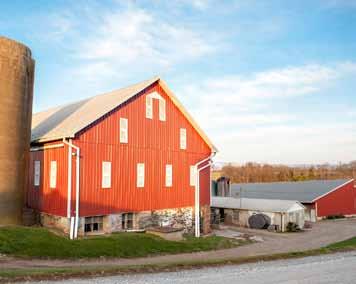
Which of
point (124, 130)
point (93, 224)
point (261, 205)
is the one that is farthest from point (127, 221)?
point (261, 205)

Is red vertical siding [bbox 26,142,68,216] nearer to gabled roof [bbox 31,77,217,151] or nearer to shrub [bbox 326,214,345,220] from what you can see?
gabled roof [bbox 31,77,217,151]

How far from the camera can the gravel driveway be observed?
14391mm

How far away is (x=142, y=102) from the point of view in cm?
2336

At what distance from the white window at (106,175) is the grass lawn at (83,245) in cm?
294

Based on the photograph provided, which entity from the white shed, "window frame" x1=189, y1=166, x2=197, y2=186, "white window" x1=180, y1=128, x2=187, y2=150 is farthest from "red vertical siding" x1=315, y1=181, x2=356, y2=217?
"white window" x1=180, y1=128, x2=187, y2=150

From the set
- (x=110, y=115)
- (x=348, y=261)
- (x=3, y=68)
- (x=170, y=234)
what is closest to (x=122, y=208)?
(x=170, y=234)

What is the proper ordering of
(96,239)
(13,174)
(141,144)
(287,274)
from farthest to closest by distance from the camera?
(141,144)
(13,174)
(96,239)
(287,274)

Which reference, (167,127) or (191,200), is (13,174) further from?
(191,200)

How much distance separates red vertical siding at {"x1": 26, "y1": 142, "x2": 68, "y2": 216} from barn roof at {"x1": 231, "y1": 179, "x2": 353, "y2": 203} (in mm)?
26274

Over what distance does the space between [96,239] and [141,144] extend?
271 inches

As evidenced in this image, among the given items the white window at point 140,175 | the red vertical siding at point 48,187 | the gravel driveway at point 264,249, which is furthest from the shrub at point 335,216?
the red vertical siding at point 48,187

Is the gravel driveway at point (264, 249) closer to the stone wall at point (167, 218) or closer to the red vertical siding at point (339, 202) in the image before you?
the red vertical siding at point (339, 202)

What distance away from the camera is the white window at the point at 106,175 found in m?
21.2

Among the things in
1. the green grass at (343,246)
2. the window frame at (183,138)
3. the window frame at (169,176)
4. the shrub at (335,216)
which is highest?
the window frame at (183,138)
